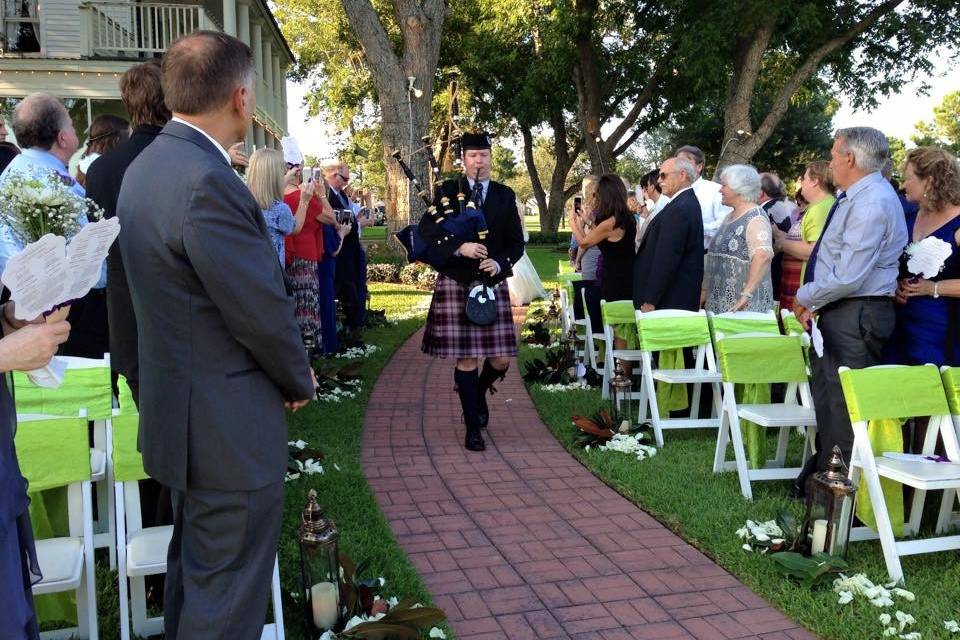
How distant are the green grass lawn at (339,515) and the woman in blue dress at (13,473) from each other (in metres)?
1.31

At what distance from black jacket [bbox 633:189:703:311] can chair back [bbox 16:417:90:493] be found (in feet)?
14.0

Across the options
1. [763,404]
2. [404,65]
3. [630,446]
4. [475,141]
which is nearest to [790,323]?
[763,404]

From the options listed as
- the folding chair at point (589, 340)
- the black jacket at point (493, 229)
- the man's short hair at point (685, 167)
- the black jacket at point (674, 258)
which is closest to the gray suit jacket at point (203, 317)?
the black jacket at point (493, 229)

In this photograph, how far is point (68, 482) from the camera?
9.40ft

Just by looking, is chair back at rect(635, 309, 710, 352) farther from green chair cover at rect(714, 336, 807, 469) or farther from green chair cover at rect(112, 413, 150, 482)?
green chair cover at rect(112, 413, 150, 482)

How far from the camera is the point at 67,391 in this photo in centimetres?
340

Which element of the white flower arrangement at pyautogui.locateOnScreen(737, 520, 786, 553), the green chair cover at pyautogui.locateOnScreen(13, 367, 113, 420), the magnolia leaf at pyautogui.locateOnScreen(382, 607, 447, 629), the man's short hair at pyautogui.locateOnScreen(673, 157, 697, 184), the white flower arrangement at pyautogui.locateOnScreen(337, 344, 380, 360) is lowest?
the white flower arrangement at pyautogui.locateOnScreen(737, 520, 786, 553)

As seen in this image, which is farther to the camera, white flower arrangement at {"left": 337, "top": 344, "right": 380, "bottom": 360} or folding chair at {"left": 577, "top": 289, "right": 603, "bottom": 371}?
white flower arrangement at {"left": 337, "top": 344, "right": 380, "bottom": 360}

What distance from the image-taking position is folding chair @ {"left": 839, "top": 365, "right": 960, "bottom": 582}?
3.56 metres

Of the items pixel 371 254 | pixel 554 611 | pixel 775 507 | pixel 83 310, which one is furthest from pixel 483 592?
pixel 371 254

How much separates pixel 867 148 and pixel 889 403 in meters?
1.35

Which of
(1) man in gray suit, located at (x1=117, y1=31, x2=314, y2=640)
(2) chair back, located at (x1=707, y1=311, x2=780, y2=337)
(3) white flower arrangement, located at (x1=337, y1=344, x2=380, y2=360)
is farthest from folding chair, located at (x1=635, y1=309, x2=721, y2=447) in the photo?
(3) white flower arrangement, located at (x1=337, y1=344, x2=380, y2=360)

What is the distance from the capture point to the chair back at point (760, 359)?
15.6 ft

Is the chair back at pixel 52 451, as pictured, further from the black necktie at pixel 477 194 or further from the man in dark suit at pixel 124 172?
the black necktie at pixel 477 194
